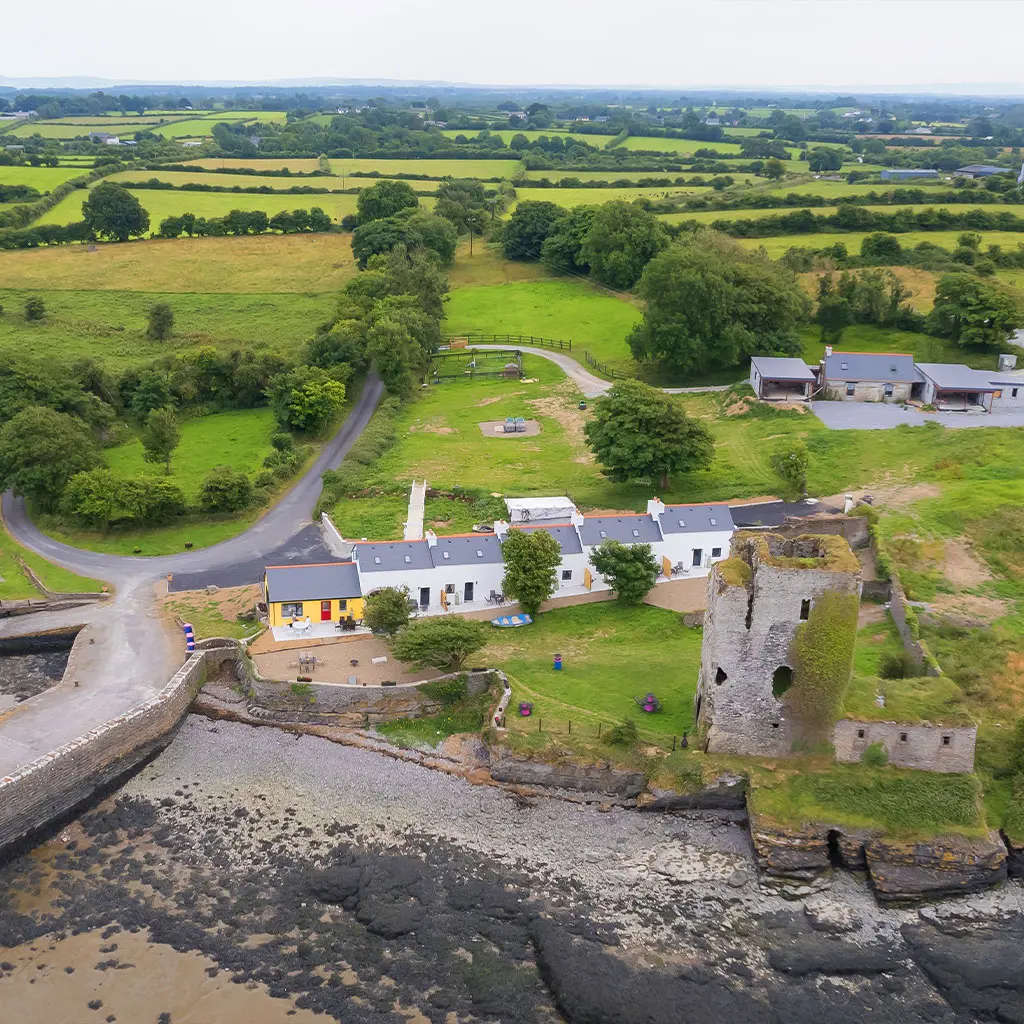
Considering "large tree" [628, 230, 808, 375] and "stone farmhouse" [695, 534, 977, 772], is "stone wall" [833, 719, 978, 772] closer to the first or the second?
"stone farmhouse" [695, 534, 977, 772]

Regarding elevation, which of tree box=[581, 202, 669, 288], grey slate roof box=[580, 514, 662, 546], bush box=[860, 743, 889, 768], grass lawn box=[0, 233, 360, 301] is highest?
tree box=[581, 202, 669, 288]

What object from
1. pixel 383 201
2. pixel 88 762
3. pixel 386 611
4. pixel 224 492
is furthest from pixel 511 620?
pixel 383 201

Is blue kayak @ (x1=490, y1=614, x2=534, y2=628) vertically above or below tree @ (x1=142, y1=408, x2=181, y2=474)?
below

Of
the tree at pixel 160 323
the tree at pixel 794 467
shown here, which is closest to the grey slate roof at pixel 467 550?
the tree at pixel 794 467

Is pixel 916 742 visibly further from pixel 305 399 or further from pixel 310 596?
pixel 305 399

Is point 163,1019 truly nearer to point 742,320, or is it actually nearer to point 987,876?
point 987,876

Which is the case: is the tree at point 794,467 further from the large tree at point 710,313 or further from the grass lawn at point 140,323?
the grass lawn at point 140,323

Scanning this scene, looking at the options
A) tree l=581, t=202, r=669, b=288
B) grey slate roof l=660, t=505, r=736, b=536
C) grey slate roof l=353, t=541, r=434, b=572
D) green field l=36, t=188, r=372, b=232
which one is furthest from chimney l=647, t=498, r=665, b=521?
green field l=36, t=188, r=372, b=232

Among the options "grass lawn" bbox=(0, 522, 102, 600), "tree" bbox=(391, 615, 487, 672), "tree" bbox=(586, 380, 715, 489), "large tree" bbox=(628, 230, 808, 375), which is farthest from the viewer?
"large tree" bbox=(628, 230, 808, 375)
